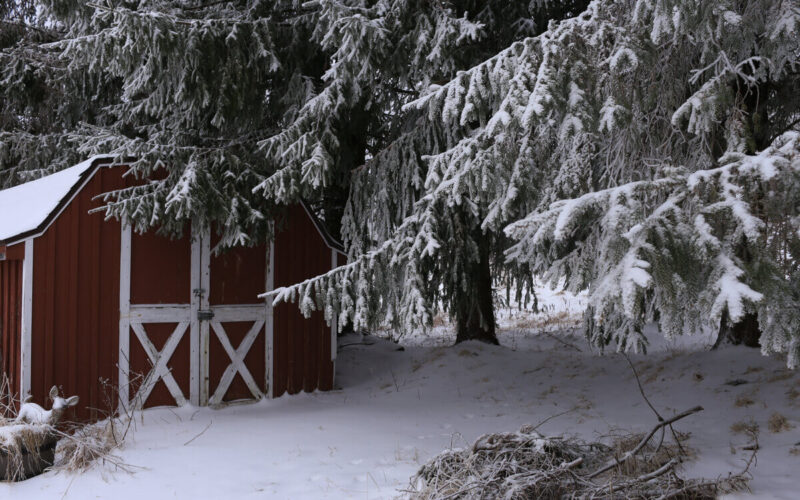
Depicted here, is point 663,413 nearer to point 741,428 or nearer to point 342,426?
point 741,428

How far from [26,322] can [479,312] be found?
5.69 m

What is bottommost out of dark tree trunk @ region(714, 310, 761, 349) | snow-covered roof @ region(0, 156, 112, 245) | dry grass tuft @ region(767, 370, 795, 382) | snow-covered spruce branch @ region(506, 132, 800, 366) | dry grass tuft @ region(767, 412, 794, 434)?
dry grass tuft @ region(767, 412, 794, 434)

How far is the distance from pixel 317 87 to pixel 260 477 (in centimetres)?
492

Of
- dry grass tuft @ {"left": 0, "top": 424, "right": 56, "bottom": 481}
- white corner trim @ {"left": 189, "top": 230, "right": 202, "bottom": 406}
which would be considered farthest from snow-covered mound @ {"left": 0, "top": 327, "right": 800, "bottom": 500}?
white corner trim @ {"left": 189, "top": 230, "right": 202, "bottom": 406}

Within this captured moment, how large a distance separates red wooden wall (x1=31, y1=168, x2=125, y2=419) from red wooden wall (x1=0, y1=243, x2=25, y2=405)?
0.61 feet

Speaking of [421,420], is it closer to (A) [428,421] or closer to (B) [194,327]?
(A) [428,421]

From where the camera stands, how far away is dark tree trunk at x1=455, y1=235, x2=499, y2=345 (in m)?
9.03

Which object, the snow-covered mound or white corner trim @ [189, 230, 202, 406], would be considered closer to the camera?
the snow-covered mound

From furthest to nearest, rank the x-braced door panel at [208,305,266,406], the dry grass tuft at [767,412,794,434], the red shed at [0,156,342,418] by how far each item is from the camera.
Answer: the x-braced door panel at [208,305,266,406], the red shed at [0,156,342,418], the dry grass tuft at [767,412,794,434]

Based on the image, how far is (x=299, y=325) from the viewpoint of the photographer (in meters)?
8.62

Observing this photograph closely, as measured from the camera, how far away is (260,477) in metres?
5.26

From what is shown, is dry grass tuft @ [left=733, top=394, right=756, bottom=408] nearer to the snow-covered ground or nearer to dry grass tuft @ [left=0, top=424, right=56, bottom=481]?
the snow-covered ground

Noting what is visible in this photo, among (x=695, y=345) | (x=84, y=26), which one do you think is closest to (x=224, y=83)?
(x=84, y=26)

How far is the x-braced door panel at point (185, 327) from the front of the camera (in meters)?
7.36
